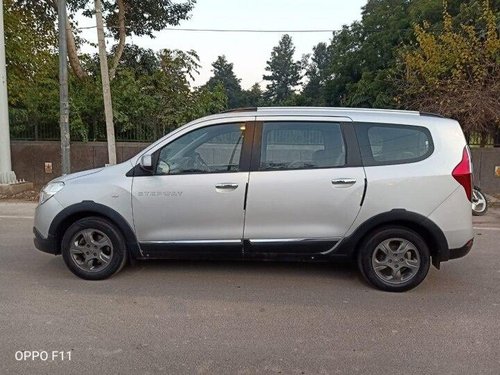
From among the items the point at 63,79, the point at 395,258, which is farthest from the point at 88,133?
the point at 395,258

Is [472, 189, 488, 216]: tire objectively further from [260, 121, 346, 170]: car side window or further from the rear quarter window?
[260, 121, 346, 170]: car side window

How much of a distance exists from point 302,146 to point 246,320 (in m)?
1.71

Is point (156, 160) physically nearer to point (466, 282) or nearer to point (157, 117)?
point (466, 282)

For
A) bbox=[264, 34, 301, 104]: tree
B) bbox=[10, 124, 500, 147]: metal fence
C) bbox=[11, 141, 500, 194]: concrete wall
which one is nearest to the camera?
bbox=[11, 141, 500, 194]: concrete wall

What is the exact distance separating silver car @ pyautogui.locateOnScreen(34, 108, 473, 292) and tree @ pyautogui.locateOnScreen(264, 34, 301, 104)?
258 feet

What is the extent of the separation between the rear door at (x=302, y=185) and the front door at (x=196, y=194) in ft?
0.52

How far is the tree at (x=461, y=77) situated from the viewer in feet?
34.4

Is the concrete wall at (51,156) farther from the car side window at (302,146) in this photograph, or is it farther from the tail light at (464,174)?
the tail light at (464,174)

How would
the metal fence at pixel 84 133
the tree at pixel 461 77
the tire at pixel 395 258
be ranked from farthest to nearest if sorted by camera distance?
the metal fence at pixel 84 133, the tree at pixel 461 77, the tire at pixel 395 258

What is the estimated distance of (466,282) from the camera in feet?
15.0

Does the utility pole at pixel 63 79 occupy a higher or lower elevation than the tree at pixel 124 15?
lower

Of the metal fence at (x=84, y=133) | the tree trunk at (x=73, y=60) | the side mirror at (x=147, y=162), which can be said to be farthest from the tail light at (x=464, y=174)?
the tree trunk at (x=73, y=60)

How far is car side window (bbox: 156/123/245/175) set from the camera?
432 cm

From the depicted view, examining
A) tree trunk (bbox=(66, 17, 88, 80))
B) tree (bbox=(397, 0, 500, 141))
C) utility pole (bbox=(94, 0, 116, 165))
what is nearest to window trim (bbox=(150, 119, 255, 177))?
utility pole (bbox=(94, 0, 116, 165))
